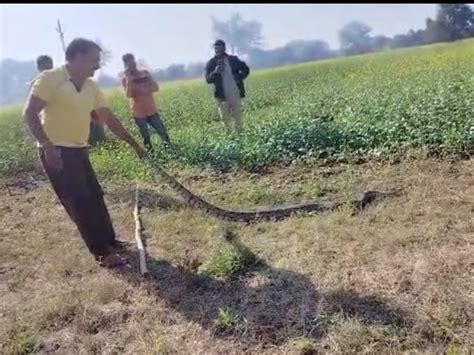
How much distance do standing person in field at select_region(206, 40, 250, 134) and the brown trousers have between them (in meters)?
3.01

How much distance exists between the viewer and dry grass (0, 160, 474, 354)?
2166 millimetres

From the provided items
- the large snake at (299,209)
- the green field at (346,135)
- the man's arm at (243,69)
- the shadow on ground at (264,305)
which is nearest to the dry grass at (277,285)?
the shadow on ground at (264,305)

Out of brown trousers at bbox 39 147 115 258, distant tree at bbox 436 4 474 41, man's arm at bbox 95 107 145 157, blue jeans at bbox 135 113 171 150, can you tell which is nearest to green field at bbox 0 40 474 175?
blue jeans at bbox 135 113 171 150

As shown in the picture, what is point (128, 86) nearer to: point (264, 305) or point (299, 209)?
point (299, 209)

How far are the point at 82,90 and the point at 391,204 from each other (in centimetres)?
215

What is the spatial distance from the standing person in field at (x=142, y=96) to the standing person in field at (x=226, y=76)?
2.53 feet

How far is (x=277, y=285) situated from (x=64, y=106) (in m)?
1.58

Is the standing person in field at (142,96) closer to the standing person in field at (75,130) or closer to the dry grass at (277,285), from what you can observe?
the dry grass at (277,285)

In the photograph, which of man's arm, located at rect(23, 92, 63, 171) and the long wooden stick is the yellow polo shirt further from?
the long wooden stick

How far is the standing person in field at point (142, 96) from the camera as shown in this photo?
6.06m

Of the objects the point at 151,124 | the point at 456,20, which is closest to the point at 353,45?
the point at 456,20

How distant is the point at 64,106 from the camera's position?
9.34ft

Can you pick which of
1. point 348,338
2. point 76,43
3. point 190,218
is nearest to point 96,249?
point 190,218

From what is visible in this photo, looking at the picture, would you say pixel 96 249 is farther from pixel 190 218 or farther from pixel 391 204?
pixel 391 204
